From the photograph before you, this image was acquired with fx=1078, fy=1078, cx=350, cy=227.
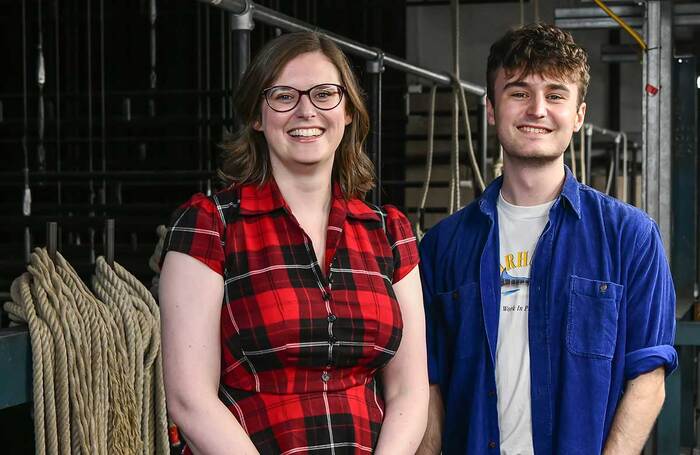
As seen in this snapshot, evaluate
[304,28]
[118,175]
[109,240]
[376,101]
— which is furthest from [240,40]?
[118,175]

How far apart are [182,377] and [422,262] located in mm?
545

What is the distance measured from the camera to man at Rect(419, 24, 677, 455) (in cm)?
177

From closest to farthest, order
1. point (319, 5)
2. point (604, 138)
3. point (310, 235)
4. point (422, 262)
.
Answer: point (310, 235) → point (422, 262) → point (319, 5) → point (604, 138)

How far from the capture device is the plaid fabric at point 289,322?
5.39 ft

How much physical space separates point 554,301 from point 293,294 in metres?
0.45

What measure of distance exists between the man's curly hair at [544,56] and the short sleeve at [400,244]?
31 cm

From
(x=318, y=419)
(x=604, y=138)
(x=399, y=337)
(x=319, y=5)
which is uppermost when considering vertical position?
(x=319, y=5)

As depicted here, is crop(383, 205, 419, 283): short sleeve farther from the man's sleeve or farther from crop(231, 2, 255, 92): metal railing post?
crop(231, 2, 255, 92): metal railing post

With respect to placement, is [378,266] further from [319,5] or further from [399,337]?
[319,5]

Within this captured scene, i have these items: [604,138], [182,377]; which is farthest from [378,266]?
[604,138]

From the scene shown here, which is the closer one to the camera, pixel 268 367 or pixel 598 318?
pixel 268 367

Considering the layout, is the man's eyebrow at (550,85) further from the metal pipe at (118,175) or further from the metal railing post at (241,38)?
the metal pipe at (118,175)

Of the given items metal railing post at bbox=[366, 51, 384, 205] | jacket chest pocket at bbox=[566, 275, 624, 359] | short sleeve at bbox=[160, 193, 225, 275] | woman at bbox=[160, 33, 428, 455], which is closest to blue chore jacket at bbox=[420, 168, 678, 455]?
jacket chest pocket at bbox=[566, 275, 624, 359]

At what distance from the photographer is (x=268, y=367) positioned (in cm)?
165
